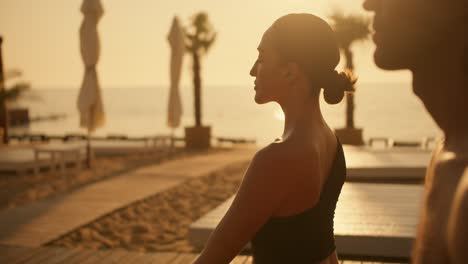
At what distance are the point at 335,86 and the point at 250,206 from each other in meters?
0.49

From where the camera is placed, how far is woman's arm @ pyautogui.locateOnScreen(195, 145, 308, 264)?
1205 millimetres

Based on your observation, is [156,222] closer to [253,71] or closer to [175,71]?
[253,71]

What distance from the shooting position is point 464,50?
2.55 feet

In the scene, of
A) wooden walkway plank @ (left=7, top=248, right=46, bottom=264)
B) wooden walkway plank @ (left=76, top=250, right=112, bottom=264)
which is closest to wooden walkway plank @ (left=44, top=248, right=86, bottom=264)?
wooden walkway plank @ (left=76, top=250, right=112, bottom=264)

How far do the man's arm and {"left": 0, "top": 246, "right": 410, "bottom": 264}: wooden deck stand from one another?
4.16 m

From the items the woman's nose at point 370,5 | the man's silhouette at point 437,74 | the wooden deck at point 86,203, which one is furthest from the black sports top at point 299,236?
the wooden deck at point 86,203

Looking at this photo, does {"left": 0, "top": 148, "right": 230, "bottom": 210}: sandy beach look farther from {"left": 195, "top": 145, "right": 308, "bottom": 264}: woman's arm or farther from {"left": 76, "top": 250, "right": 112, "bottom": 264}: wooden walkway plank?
{"left": 195, "top": 145, "right": 308, "bottom": 264}: woman's arm

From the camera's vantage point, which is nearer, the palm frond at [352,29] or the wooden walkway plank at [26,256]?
the wooden walkway plank at [26,256]

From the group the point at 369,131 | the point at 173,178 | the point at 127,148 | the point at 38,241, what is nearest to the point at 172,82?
the point at 127,148

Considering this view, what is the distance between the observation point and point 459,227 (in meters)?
0.66

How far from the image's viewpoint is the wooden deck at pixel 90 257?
4.90 m

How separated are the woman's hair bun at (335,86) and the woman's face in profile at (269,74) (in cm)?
14

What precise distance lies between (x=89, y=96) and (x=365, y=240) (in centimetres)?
927

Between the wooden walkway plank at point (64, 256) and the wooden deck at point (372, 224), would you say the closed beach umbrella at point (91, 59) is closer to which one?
the wooden deck at point (372, 224)
